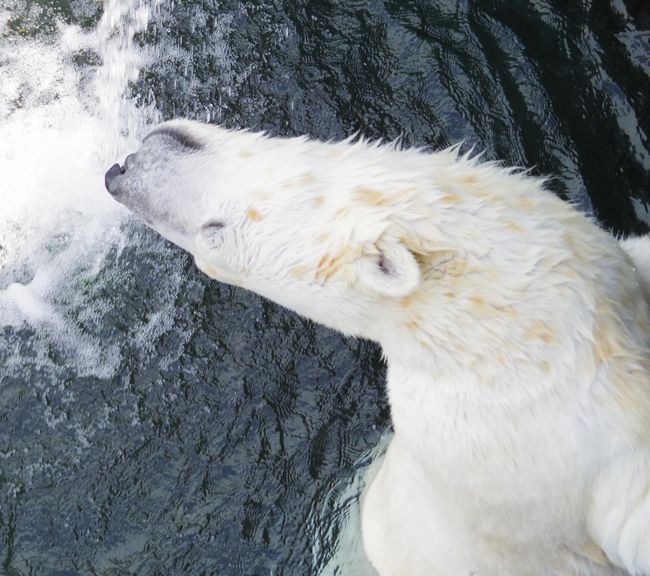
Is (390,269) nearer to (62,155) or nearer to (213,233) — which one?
(213,233)

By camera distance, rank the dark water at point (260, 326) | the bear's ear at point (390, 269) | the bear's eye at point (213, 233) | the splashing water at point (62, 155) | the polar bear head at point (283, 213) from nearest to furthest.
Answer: the bear's ear at point (390, 269)
the polar bear head at point (283, 213)
the bear's eye at point (213, 233)
the dark water at point (260, 326)
the splashing water at point (62, 155)

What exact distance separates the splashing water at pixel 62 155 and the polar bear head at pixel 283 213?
8.04 feet

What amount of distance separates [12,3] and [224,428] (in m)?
4.43

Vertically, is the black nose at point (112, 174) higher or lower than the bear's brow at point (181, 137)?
lower

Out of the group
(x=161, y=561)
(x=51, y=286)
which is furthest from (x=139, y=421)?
(x=51, y=286)

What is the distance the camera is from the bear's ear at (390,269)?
9.26 feet

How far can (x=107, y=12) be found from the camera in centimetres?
722

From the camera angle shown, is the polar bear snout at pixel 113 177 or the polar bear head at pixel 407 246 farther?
the polar bear snout at pixel 113 177

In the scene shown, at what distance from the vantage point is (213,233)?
10.7 feet

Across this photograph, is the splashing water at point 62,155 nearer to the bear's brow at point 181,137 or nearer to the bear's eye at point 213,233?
the bear's brow at point 181,137

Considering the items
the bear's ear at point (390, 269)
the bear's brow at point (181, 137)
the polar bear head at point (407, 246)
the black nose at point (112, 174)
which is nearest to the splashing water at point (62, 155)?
the black nose at point (112, 174)

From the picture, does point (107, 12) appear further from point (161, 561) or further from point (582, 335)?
point (582, 335)

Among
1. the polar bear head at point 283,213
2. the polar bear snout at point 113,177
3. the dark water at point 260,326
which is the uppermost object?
the polar bear head at point 283,213

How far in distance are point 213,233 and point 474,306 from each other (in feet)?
3.25
